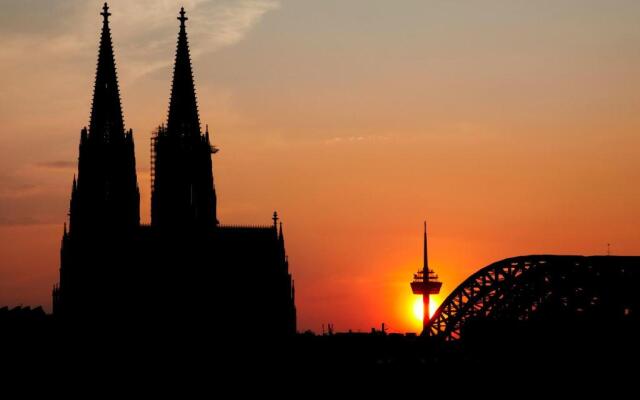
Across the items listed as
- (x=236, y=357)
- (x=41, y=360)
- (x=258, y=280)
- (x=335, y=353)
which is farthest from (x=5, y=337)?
(x=258, y=280)

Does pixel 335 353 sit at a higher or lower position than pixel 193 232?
lower

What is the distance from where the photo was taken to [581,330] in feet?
391

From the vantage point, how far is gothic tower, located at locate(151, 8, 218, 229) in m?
137

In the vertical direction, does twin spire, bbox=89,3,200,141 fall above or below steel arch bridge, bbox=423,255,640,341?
above

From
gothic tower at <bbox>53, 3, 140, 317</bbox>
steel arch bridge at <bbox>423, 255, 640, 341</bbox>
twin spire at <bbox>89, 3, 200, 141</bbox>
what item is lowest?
steel arch bridge at <bbox>423, 255, 640, 341</bbox>

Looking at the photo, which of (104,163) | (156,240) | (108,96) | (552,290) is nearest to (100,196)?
(104,163)

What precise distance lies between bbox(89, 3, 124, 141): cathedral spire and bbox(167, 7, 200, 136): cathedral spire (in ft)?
13.7

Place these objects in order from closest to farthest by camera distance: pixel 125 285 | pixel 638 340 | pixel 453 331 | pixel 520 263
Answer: pixel 638 340 < pixel 520 263 < pixel 453 331 < pixel 125 285

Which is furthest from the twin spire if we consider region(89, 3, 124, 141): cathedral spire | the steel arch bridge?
the steel arch bridge

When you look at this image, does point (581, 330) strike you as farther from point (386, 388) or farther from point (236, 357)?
point (236, 357)

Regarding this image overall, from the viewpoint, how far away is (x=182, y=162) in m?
138

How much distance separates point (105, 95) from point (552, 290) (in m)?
34.3

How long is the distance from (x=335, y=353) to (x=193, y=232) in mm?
14039

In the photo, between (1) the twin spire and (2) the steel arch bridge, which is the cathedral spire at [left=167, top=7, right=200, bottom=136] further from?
(2) the steel arch bridge
